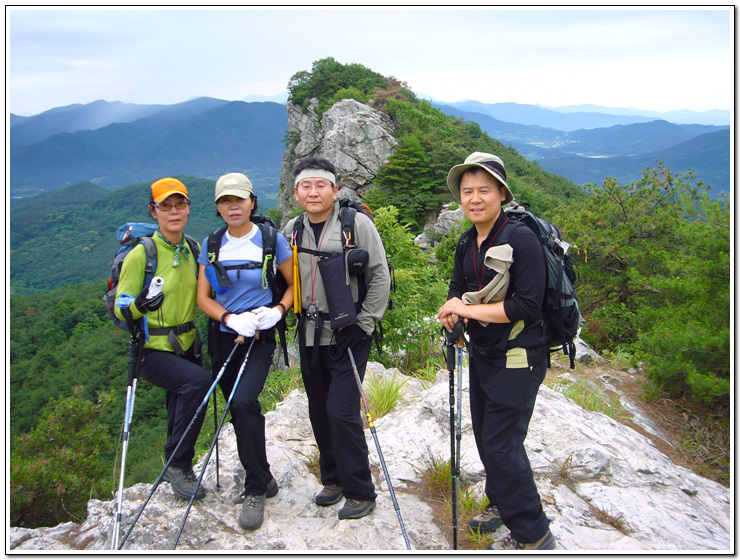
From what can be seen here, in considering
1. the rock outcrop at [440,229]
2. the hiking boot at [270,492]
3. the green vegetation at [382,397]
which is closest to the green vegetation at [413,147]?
the rock outcrop at [440,229]

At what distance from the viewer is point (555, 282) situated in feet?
9.39

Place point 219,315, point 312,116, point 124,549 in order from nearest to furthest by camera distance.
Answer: point 124,549
point 219,315
point 312,116

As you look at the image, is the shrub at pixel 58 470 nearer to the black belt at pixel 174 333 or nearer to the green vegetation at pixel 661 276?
the black belt at pixel 174 333

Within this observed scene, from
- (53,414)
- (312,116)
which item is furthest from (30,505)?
(312,116)

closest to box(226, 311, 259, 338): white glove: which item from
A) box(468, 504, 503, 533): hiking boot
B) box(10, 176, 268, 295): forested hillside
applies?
box(468, 504, 503, 533): hiking boot

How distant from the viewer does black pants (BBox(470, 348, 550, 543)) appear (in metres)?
2.88

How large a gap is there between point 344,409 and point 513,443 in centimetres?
114

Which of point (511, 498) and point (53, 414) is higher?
point (511, 498)

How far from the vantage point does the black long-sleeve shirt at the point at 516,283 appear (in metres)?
2.79

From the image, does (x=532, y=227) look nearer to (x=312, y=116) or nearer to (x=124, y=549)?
(x=124, y=549)

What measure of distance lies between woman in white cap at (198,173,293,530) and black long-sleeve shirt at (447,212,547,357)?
54.3 inches

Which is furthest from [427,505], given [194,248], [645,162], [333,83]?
[645,162]

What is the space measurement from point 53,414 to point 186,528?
16.5 metres

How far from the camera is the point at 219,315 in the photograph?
Answer: 3604 millimetres
